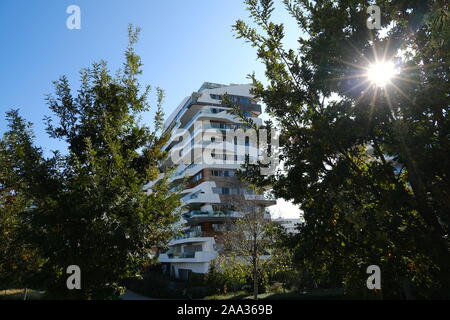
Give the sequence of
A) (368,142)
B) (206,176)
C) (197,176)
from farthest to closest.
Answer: (197,176), (206,176), (368,142)

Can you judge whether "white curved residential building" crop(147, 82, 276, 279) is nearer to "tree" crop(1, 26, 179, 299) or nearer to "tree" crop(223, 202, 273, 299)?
"tree" crop(223, 202, 273, 299)

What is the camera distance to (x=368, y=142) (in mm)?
4410

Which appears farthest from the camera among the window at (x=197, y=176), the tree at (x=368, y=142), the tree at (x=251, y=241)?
the window at (x=197, y=176)

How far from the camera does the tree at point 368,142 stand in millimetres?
3461

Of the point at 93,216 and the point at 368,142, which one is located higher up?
the point at 368,142

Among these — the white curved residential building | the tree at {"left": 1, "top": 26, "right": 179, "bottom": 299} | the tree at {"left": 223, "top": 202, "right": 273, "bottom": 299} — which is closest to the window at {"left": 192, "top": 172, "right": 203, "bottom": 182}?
the white curved residential building

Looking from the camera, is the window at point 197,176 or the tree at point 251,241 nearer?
the tree at point 251,241

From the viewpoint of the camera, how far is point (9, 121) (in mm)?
5109

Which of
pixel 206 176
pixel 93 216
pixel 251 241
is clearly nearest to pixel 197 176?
pixel 206 176

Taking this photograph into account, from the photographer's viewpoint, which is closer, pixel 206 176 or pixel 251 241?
pixel 251 241

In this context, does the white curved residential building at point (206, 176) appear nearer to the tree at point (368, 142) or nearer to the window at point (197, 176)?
the window at point (197, 176)

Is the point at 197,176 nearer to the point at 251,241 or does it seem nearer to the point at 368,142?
the point at 251,241

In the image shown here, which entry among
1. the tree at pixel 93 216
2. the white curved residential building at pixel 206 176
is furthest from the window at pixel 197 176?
the tree at pixel 93 216
